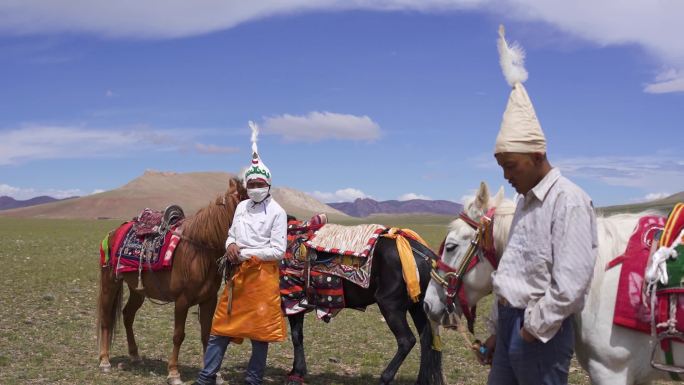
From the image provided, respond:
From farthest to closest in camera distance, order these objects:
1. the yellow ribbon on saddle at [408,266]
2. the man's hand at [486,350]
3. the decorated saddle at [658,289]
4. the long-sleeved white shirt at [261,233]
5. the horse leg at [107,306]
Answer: the horse leg at [107,306] → the yellow ribbon on saddle at [408,266] → the long-sleeved white shirt at [261,233] → the man's hand at [486,350] → the decorated saddle at [658,289]

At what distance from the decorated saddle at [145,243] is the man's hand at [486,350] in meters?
4.13

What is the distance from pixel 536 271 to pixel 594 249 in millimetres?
262

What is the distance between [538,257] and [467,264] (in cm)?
113

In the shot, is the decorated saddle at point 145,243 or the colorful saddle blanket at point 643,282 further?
the decorated saddle at point 145,243

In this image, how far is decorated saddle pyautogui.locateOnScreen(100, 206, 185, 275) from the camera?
6.55 metres

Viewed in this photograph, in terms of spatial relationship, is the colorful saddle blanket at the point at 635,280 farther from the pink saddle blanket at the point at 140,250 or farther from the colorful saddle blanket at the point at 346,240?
the pink saddle blanket at the point at 140,250

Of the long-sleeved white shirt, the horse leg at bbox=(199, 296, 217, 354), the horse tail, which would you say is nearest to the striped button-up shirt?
the long-sleeved white shirt

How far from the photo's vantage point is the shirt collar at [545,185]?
2625 mm

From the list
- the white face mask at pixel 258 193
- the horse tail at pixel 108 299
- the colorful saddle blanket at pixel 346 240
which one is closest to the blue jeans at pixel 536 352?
the white face mask at pixel 258 193

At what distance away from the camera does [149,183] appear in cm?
18338

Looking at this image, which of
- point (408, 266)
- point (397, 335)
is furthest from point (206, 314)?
point (408, 266)

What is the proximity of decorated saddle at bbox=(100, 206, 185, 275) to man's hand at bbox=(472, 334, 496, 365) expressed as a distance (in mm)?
4129

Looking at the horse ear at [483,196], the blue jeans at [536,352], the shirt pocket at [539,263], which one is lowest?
the blue jeans at [536,352]

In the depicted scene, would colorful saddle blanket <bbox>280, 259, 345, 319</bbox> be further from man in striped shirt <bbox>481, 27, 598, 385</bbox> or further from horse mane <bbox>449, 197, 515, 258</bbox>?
man in striped shirt <bbox>481, 27, 598, 385</bbox>
